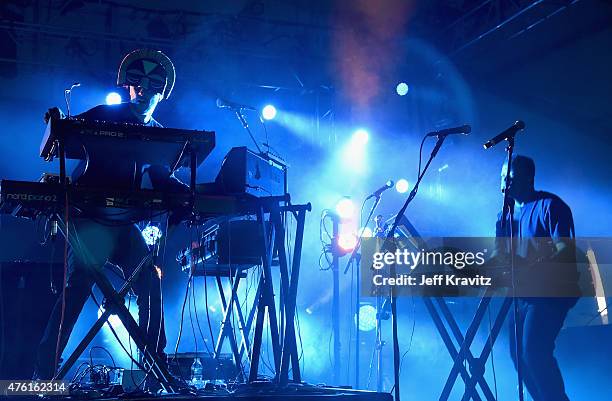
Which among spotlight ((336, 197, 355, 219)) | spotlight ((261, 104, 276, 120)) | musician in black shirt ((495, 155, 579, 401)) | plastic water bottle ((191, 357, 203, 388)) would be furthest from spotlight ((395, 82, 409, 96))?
plastic water bottle ((191, 357, 203, 388))

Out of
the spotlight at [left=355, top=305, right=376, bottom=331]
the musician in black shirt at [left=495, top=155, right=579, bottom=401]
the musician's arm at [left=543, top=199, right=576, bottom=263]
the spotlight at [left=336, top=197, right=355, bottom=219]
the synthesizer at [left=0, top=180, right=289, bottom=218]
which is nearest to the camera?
the synthesizer at [left=0, top=180, right=289, bottom=218]

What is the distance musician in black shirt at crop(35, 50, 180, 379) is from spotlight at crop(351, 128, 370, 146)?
6560 millimetres

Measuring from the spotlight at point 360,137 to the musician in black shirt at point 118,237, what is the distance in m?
6.56

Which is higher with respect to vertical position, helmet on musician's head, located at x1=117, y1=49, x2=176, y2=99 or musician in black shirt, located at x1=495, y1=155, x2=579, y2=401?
helmet on musician's head, located at x1=117, y1=49, x2=176, y2=99

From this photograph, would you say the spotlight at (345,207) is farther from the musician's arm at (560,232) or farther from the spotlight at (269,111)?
the musician's arm at (560,232)

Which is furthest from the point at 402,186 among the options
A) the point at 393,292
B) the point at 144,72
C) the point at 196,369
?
the point at 144,72

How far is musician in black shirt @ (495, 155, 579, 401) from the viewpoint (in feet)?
12.1

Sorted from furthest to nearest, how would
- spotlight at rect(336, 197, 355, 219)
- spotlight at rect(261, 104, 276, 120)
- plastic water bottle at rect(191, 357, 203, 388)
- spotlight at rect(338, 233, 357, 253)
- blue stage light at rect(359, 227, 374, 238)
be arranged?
spotlight at rect(261, 104, 276, 120)
spotlight at rect(336, 197, 355, 219)
spotlight at rect(338, 233, 357, 253)
blue stage light at rect(359, 227, 374, 238)
plastic water bottle at rect(191, 357, 203, 388)

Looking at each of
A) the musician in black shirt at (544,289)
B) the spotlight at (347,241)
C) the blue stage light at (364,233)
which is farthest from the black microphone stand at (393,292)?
the spotlight at (347,241)

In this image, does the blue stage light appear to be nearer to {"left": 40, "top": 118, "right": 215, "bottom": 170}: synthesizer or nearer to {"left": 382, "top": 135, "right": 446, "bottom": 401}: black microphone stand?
{"left": 382, "top": 135, "right": 446, "bottom": 401}: black microphone stand

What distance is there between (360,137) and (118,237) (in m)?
7.15

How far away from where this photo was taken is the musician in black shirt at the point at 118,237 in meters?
3.24

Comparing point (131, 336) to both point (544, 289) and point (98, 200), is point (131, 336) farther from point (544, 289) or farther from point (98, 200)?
point (544, 289)

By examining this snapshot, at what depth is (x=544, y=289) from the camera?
377 cm
